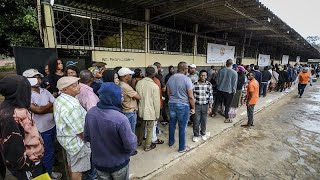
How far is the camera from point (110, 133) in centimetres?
183

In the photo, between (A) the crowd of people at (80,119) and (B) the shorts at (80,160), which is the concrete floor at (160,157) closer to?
(A) the crowd of people at (80,119)

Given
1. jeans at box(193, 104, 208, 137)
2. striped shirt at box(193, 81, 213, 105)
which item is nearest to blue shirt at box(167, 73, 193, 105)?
striped shirt at box(193, 81, 213, 105)

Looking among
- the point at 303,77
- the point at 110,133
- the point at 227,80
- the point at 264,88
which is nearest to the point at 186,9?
the point at 227,80

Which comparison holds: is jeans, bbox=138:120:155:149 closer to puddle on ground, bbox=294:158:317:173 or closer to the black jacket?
puddle on ground, bbox=294:158:317:173

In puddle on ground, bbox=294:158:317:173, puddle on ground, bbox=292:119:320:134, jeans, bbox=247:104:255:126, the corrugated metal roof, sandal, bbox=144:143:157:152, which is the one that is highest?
the corrugated metal roof

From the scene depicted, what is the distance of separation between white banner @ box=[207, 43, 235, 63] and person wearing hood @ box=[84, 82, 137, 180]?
9492 millimetres

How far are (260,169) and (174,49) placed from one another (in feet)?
20.5

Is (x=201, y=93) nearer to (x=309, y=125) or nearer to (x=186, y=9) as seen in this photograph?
(x=186, y=9)

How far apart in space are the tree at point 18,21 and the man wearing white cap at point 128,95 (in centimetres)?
846

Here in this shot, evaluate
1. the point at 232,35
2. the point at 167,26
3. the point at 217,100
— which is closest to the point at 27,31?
the point at 167,26

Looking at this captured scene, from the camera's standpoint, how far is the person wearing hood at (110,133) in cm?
179

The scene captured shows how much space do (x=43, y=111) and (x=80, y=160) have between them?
104 centimetres

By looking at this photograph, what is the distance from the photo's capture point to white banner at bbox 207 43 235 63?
10602mm

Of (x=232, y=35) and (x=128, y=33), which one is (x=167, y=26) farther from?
(x=232, y=35)
